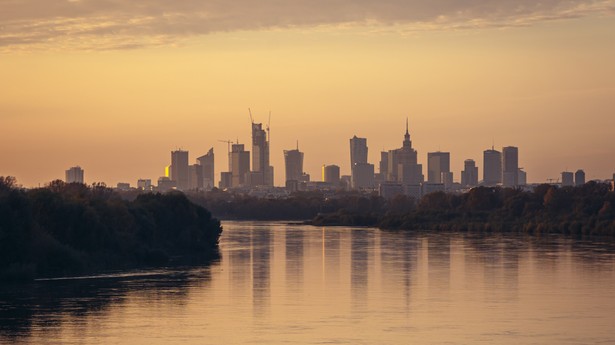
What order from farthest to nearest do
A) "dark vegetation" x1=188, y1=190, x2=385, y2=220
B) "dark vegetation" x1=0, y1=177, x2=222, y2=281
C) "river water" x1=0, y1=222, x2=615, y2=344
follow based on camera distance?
"dark vegetation" x1=188, y1=190, x2=385, y2=220 < "dark vegetation" x1=0, y1=177, x2=222, y2=281 < "river water" x1=0, y1=222, x2=615, y2=344

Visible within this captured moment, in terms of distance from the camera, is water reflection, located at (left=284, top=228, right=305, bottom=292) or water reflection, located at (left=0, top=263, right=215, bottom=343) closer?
water reflection, located at (left=0, top=263, right=215, bottom=343)

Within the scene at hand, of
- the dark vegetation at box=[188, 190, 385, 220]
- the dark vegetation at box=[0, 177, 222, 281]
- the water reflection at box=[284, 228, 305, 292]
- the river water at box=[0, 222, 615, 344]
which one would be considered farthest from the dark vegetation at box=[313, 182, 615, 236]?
the dark vegetation at box=[0, 177, 222, 281]

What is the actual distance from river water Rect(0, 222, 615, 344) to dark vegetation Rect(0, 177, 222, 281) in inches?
111

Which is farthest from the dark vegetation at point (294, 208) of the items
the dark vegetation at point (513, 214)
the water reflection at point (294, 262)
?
the water reflection at point (294, 262)

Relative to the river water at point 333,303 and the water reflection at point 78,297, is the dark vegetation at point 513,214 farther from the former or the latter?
the water reflection at point 78,297

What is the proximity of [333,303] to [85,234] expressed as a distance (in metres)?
20.9

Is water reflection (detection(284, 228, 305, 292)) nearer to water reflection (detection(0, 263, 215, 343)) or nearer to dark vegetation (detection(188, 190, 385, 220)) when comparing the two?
water reflection (detection(0, 263, 215, 343))

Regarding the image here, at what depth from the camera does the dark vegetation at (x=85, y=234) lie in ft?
181

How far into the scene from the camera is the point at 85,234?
62.3m

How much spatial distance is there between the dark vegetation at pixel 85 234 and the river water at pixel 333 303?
9.23 feet

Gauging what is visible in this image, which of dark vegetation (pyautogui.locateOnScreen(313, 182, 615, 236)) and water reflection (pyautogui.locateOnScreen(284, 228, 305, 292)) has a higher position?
dark vegetation (pyautogui.locateOnScreen(313, 182, 615, 236))

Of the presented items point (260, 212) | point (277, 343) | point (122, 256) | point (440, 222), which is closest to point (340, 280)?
point (122, 256)

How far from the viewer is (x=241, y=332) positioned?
38.1m

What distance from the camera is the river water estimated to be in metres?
37.2
